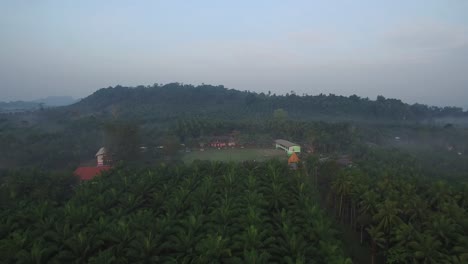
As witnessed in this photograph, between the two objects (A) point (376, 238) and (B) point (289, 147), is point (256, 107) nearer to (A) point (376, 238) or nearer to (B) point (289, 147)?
(B) point (289, 147)

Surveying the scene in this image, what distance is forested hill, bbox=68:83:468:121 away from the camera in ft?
298

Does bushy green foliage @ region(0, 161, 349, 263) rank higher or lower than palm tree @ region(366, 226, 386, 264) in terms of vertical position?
higher

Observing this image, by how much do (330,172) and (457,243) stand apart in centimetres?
1486

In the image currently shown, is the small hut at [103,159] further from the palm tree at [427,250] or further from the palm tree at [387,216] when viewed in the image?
the palm tree at [427,250]

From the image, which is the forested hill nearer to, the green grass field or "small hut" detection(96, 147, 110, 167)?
the green grass field

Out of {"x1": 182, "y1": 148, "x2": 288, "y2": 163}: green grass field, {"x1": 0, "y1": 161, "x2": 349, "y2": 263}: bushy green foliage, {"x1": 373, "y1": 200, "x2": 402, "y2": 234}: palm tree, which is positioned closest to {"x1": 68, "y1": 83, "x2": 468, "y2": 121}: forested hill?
{"x1": 182, "y1": 148, "x2": 288, "y2": 163}: green grass field

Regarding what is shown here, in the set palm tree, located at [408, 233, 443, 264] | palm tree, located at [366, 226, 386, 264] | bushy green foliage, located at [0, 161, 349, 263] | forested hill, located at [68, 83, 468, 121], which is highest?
forested hill, located at [68, 83, 468, 121]

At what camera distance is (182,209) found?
1962 centimetres

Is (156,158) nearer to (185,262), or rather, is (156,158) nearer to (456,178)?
(185,262)

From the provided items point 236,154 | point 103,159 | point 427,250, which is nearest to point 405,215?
point 427,250

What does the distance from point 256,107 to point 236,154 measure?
5257 centimetres

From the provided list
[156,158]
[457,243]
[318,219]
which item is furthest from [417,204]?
[156,158]

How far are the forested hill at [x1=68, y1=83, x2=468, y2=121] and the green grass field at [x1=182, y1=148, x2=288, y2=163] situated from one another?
29477 millimetres

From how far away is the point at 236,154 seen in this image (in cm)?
4728
